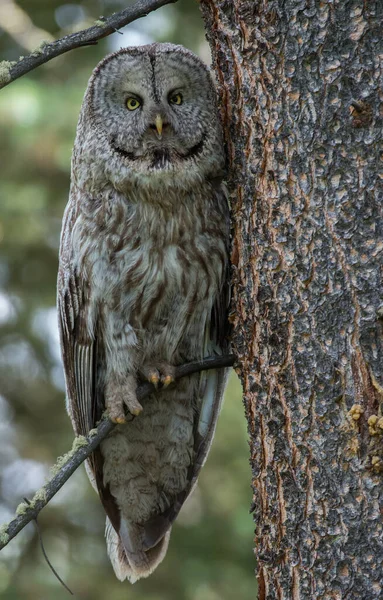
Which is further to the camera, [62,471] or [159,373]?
[159,373]

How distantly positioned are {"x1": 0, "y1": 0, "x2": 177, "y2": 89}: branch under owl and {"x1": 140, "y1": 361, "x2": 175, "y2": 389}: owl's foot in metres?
1.23

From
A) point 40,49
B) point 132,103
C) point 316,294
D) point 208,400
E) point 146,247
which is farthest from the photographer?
point 208,400

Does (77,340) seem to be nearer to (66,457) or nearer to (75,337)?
(75,337)

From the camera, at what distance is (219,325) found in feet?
11.1

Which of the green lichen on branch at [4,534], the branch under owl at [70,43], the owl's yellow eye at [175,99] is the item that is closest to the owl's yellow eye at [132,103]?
the owl's yellow eye at [175,99]

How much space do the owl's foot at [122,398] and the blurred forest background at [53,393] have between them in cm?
304

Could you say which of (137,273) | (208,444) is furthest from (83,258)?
(208,444)

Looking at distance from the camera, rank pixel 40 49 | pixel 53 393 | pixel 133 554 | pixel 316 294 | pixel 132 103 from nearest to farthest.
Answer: pixel 316 294
pixel 40 49
pixel 132 103
pixel 133 554
pixel 53 393

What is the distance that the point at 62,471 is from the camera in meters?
2.68

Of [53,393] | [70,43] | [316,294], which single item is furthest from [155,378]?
[53,393]

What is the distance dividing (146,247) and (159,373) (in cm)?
48

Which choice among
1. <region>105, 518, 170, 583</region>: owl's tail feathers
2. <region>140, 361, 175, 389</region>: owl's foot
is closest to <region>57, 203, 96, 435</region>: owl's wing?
<region>140, 361, 175, 389</region>: owl's foot

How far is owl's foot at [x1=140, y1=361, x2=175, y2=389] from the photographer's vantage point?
329cm

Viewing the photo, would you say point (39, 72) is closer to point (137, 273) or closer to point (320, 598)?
point (137, 273)
